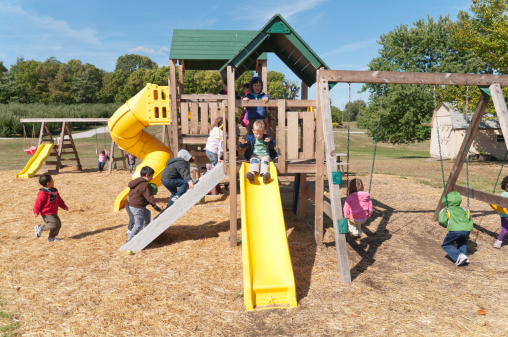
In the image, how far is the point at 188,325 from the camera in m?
3.90

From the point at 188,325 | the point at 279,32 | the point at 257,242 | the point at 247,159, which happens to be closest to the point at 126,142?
the point at 247,159

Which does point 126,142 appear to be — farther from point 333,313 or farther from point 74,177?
point 333,313

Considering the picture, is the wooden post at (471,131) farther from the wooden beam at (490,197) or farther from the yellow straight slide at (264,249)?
the yellow straight slide at (264,249)

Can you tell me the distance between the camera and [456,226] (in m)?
5.57

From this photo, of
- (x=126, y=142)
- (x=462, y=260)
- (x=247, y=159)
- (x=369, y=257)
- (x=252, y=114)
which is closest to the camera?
(x=462, y=260)

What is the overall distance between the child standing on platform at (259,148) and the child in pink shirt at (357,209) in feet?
5.56

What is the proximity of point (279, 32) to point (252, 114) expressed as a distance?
207 cm

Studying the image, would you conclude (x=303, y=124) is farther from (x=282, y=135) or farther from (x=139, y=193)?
(x=139, y=193)

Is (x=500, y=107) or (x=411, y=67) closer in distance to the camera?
(x=500, y=107)

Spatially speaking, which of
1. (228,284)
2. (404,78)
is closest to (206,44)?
(404,78)

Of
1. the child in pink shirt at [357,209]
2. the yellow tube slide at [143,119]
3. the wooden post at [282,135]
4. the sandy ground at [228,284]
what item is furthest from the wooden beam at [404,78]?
the yellow tube slide at [143,119]

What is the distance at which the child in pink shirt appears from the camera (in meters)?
6.48

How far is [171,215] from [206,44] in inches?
266

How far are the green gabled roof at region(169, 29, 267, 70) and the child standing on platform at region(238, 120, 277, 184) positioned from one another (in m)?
5.22
